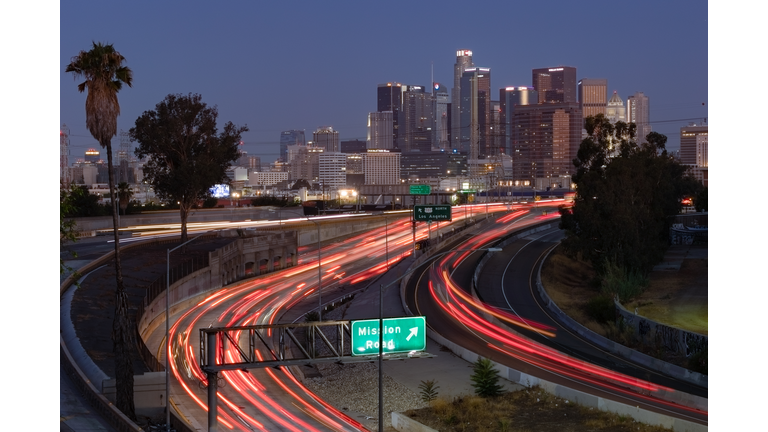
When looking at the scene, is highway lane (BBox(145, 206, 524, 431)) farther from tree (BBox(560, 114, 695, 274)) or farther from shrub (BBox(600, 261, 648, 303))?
shrub (BBox(600, 261, 648, 303))

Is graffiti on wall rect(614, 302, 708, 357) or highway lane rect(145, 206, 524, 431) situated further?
graffiti on wall rect(614, 302, 708, 357)

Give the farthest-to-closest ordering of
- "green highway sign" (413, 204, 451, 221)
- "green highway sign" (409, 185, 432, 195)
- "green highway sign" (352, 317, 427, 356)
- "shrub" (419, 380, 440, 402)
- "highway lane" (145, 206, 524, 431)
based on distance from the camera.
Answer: "green highway sign" (409, 185, 432, 195), "green highway sign" (413, 204, 451, 221), "shrub" (419, 380, 440, 402), "highway lane" (145, 206, 524, 431), "green highway sign" (352, 317, 427, 356)

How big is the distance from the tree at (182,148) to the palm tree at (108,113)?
41472 millimetres

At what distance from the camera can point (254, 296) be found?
6731 centimetres

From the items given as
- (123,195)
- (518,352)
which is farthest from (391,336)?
(123,195)

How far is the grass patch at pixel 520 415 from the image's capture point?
3064 cm

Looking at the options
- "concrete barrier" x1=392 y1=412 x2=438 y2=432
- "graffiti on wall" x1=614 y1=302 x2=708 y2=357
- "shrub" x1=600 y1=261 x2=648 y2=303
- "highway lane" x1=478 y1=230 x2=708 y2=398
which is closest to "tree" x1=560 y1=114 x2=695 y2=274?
"shrub" x1=600 y1=261 x2=648 y2=303

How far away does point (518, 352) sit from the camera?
4625 centimetres

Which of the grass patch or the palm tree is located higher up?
the palm tree

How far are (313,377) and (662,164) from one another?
49.7m

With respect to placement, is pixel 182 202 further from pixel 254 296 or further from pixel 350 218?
pixel 350 218

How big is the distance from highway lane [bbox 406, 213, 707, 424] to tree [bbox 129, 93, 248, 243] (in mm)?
22002

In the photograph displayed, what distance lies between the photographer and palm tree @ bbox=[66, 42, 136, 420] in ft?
100
